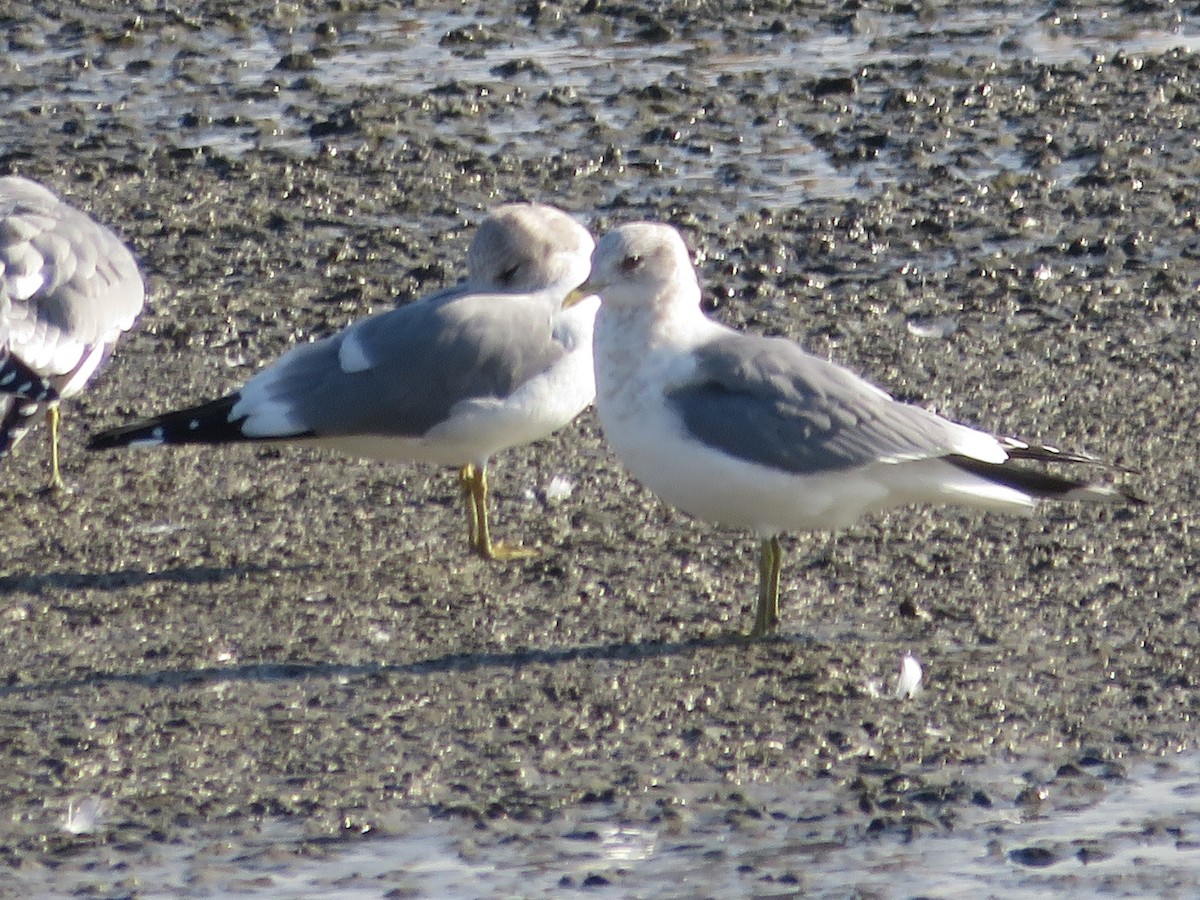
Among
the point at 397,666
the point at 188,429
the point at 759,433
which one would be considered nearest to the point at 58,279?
the point at 188,429

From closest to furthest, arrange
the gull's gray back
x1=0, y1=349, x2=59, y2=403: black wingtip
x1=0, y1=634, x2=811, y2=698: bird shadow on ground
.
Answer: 1. x1=0, y1=634, x2=811, y2=698: bird shadow on ground
2. x1=0, y1=349, x2=59, y2=403: black wingtip
3. the gull's gray back

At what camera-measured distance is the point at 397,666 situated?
5473 millimetres

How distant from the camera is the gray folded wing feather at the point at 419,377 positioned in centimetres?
604

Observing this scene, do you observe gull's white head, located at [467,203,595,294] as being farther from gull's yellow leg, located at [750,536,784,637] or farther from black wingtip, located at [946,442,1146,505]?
black wingtip, located at [946,442,1146,505]

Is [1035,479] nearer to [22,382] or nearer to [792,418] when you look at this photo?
[792,418]

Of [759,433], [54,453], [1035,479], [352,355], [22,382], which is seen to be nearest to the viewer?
[759,433]

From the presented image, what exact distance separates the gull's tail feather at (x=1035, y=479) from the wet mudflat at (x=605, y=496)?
311 millimetres

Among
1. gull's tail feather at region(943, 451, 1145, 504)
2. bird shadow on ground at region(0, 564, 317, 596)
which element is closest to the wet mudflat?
bird shadow on ground at region(0, 564, 317, 596)

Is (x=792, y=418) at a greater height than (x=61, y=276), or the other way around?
(x=61, y=276)

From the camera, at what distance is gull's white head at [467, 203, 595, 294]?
A: 20.6 feet

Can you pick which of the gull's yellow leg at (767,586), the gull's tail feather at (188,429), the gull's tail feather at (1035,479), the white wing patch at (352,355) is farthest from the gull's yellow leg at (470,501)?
the gull's tail feather at (1035,479)

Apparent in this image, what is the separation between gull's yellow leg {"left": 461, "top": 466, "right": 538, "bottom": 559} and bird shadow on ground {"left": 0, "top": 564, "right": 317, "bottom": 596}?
1.49ft

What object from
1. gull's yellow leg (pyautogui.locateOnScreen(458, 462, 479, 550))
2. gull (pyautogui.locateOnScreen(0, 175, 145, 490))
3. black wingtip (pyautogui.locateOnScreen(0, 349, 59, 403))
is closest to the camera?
gull's yellow leg (pyautogui.locateOnScreen(458, 462, 479, 550))

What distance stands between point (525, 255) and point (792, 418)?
46.7 inches
